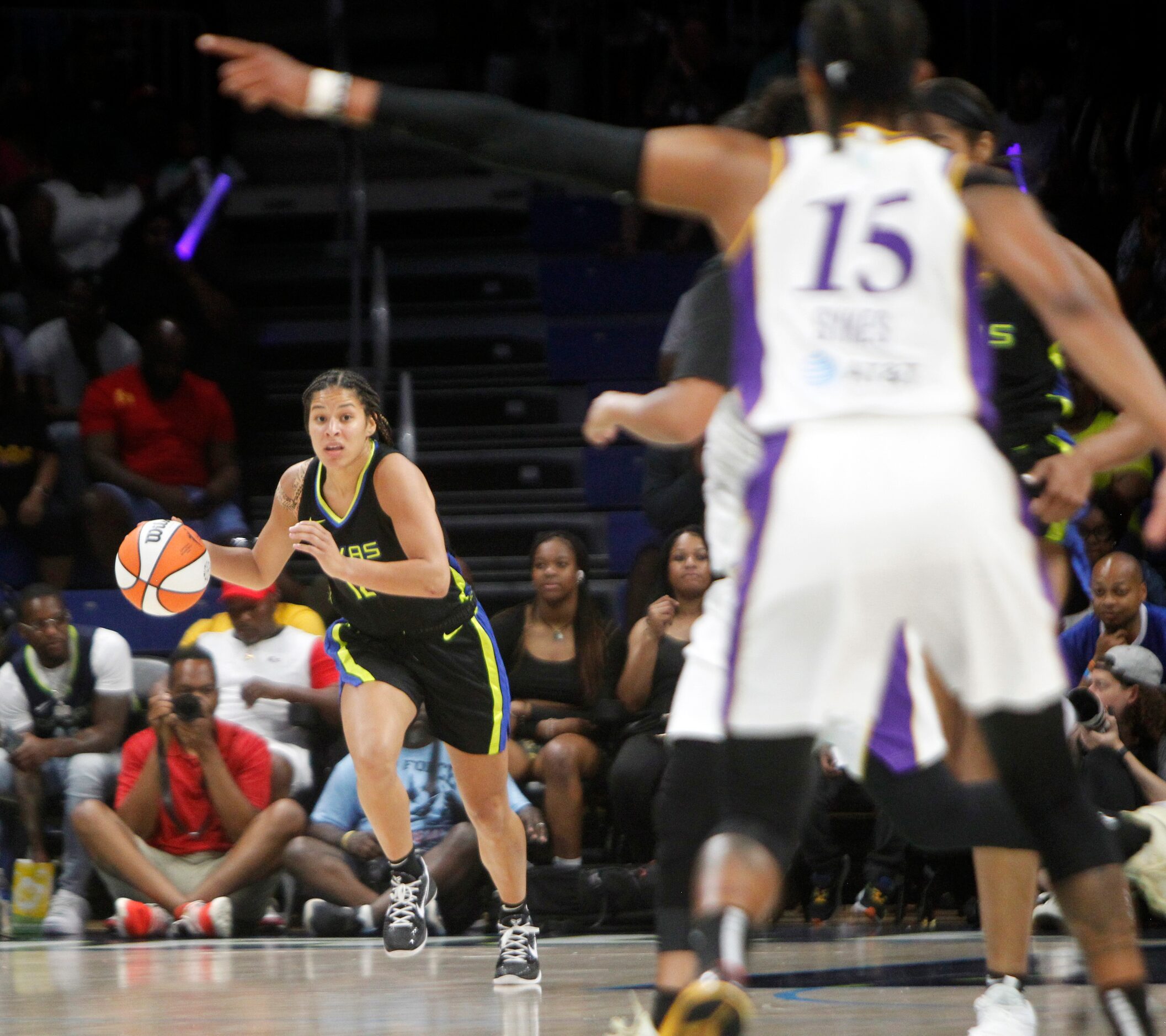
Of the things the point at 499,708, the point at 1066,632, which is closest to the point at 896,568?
the point at 499,708

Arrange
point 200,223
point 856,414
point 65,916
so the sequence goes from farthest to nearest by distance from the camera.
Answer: point 200,223 → point 65,916 → point 856,414

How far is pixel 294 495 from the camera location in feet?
17.0

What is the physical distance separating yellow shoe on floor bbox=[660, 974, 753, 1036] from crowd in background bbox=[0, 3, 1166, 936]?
273 centimetres

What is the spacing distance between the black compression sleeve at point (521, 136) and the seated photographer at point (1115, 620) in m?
4.77

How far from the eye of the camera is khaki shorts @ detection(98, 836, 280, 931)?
7.29 metres

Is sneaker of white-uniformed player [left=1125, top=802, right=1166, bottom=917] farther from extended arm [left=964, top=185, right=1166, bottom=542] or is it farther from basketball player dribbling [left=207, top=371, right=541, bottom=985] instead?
extended arm [left=964, top=185, right=1166, bottom=542]

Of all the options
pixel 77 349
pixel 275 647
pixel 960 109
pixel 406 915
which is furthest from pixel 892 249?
pixel 77 349

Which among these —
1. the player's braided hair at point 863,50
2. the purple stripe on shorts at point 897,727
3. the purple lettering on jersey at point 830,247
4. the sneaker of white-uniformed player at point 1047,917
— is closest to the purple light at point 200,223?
the sneaker of white-uniformed player at point 1047,917

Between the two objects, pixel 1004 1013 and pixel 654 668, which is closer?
pixel 1004 1013

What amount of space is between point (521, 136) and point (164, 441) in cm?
682

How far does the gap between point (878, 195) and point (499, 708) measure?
2.95m

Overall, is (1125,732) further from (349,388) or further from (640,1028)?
(640,1028)

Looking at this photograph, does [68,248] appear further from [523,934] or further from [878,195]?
[878,195]

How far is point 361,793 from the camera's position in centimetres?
503
